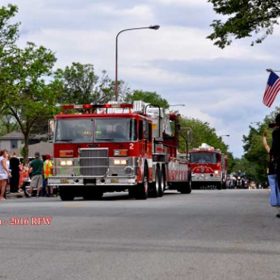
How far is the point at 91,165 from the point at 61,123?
1.65 meters

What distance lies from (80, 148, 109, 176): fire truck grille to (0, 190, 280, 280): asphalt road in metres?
8.24

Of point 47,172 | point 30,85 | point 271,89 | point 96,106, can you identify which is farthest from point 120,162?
point 30,85

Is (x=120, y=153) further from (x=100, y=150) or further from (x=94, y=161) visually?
(x=94, y=161)

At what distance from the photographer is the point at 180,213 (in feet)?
60.3

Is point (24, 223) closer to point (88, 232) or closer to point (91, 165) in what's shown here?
point (88, 232)

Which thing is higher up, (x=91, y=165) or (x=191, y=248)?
(x=91, y=165)

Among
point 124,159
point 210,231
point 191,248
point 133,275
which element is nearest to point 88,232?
point 210,231

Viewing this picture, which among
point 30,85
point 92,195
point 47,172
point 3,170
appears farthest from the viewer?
point 30,85

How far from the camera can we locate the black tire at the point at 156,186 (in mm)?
29359

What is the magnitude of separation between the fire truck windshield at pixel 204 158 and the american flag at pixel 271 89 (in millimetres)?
20702

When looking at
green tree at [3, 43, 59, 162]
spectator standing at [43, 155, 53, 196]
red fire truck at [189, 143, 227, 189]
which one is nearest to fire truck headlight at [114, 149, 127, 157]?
spectator standing at [43, 155, 53, 196]

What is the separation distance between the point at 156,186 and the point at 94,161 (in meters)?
4.19

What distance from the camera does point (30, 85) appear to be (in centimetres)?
6706

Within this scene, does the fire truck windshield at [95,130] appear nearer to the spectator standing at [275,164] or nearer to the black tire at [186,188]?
the spectator standing at [275,164]
